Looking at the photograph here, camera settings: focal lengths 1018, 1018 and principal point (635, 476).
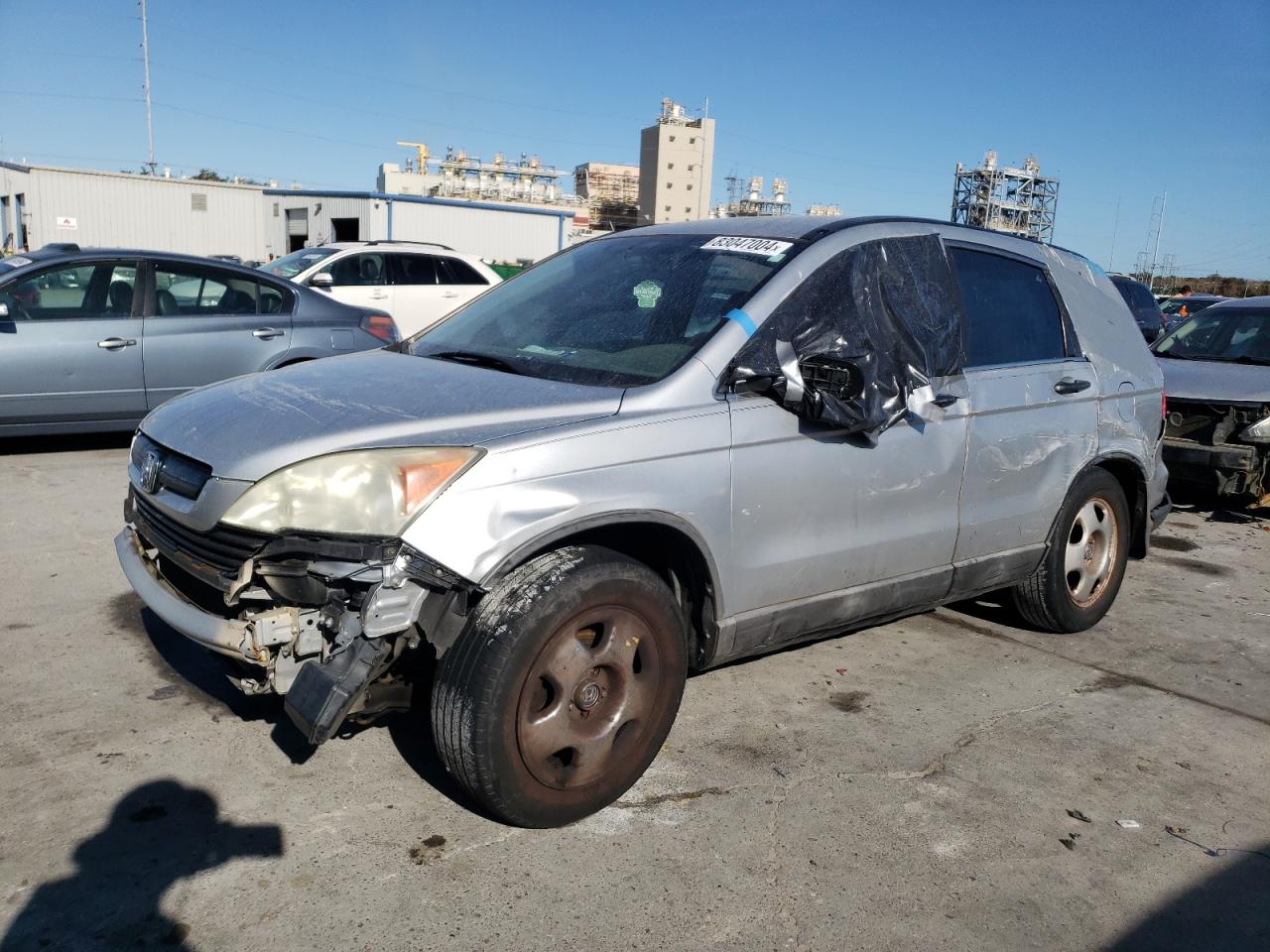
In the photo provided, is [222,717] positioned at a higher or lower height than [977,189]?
lower

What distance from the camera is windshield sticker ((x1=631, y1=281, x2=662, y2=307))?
12.2 ft

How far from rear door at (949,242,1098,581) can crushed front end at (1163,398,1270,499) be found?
3604 mm

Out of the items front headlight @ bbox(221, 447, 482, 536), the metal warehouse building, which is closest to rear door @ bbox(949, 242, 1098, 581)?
front headlight @ bbox(221, 447, 482, 536)

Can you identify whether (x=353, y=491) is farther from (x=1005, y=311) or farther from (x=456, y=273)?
(x=456, y=273)

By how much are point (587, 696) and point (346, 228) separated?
33.3 meters

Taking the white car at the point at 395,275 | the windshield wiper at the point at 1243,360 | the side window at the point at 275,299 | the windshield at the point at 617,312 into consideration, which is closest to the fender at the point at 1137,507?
the windshield at the point at 617,312

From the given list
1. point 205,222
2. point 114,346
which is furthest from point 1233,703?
point 205,222

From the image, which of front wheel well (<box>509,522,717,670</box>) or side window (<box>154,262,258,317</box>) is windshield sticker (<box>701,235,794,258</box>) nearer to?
front wheel well (<box>509,522,717,670</box>)

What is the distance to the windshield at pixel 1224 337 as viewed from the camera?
8.45 meters

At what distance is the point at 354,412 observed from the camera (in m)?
3.05

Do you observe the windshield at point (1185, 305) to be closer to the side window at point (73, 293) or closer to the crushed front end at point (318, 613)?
the side window at point (73, 293)

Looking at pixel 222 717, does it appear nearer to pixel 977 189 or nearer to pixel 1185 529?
pixel 1185 529

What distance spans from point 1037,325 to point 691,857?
2937mm

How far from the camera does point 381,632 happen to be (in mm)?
2666
